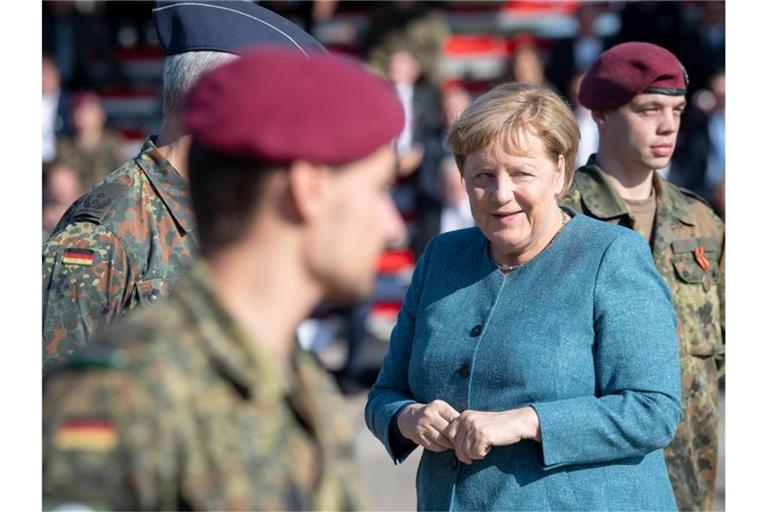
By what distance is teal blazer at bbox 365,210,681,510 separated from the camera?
9.15 ft

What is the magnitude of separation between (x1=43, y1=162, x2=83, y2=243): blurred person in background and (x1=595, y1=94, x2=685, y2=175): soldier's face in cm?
625

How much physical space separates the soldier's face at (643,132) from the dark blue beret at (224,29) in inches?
48.7

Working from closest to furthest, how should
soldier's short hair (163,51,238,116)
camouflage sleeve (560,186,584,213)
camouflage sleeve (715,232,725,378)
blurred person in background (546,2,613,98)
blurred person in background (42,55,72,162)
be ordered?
soldier's short hair (163,51,238,116) → camouflage sleeve (560,186,584,213) → camouflage sleeve (715,232,725,378) → blurred person in background (546,2,613,98) → blurred person in background (42,55,72,162)

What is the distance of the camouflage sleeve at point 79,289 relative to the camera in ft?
8.39

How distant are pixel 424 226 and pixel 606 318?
6.30m

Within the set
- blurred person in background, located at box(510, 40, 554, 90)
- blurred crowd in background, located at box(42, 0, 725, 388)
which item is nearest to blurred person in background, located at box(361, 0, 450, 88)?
blurred crowd in background, located at box(42, 0, 725, 388)

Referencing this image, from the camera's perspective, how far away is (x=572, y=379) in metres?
2.81

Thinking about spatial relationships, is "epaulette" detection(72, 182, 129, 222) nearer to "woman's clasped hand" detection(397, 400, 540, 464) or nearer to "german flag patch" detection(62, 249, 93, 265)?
"german flag patch" detection(62, 249, 93, 265)

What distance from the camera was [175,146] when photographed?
2799 millimetres

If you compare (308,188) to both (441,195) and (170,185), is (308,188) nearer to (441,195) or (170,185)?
(170,185)

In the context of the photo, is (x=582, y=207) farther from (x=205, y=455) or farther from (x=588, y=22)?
Answer: (x=588, y=22)

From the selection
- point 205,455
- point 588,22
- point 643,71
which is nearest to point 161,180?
point 205,455

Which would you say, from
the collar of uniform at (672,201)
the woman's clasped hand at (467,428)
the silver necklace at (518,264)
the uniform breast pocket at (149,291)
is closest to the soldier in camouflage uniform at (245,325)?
the uniform breast pocket at (149,291)

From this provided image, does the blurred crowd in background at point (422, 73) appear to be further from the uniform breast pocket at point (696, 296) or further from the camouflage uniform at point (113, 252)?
the camouflage uniform at point (113, 252)
